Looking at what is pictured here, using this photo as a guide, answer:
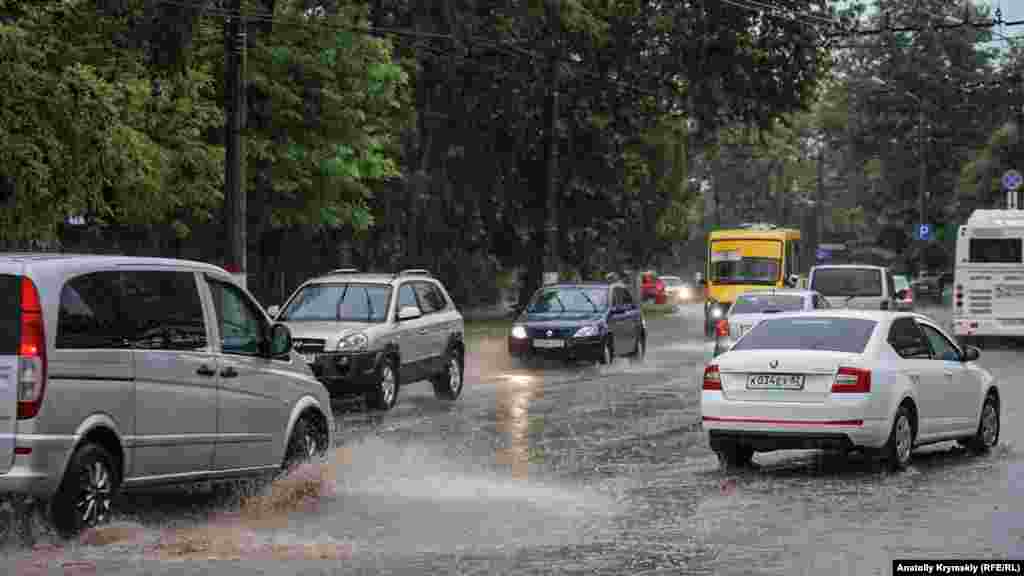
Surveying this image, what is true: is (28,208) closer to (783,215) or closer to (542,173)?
(542,173)

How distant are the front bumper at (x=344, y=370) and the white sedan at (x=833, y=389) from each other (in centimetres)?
671

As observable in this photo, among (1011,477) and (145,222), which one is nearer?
(1011,477)

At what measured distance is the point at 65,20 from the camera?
27688 millimetres

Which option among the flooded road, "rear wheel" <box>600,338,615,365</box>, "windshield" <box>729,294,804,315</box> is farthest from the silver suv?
"rear wheel" <box>600,338,615,365</box>

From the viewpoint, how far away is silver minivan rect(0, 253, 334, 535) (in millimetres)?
10000

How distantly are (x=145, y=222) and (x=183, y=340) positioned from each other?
2247cm

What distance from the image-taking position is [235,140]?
25.5 metres

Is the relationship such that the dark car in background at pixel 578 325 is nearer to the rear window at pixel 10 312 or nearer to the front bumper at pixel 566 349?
the front bumper at pixel 566 349

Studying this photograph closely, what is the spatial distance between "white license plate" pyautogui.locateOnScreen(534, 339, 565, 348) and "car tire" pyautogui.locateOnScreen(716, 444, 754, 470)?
15865 mm

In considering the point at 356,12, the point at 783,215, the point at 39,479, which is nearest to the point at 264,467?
the point at 39,479

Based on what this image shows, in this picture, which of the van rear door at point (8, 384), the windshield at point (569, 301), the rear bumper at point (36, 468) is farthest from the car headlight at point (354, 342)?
the windshield at point (569, 301)

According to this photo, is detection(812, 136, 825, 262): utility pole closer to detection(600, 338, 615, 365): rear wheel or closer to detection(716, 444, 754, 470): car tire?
detection(600, 338, 615, 365): rear wheel

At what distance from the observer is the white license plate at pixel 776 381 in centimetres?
1459

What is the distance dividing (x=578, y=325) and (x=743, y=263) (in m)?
13.9
